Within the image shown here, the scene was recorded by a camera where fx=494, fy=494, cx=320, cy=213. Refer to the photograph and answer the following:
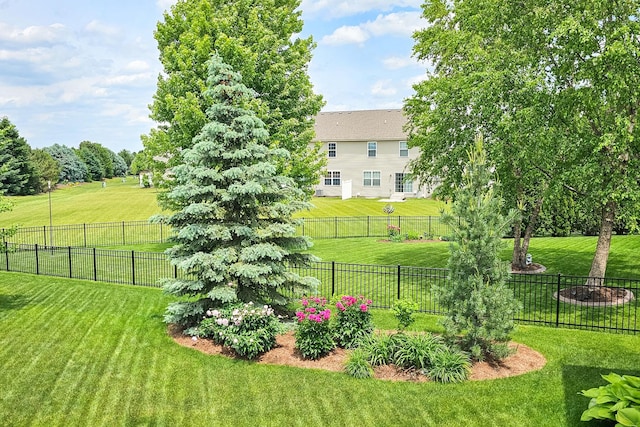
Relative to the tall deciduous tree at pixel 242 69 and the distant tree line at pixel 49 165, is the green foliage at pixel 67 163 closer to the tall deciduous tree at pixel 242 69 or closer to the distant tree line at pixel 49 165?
the distant tree line at pixel 49 165

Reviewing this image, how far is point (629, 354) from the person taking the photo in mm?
10156

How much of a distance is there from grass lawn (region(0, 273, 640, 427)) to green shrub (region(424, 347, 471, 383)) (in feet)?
0.76

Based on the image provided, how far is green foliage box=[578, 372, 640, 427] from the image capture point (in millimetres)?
6480

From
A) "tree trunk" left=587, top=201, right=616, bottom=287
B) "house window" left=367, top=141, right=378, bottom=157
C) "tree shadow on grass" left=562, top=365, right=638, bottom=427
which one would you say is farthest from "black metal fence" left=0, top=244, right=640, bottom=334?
"house window" left=367, top=141, right=378, bottom=157

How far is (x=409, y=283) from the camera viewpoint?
1748 centimetres

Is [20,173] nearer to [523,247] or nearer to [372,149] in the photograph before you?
[372,149]

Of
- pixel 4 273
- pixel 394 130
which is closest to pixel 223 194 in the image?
pixel 4 273

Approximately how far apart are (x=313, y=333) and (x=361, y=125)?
141 feet

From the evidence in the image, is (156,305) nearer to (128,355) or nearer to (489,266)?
(128,355)

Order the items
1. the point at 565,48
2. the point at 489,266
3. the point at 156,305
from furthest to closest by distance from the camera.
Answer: the point at 156,305, the point at 565,48, the point at 489,266

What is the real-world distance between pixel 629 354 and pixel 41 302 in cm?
1556

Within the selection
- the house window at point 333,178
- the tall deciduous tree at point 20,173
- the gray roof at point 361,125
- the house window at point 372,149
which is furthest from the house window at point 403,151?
the tall deciduous tree at point 20,173

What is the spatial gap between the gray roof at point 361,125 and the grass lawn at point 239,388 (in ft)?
128

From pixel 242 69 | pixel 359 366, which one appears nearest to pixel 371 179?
pixel 242 69
